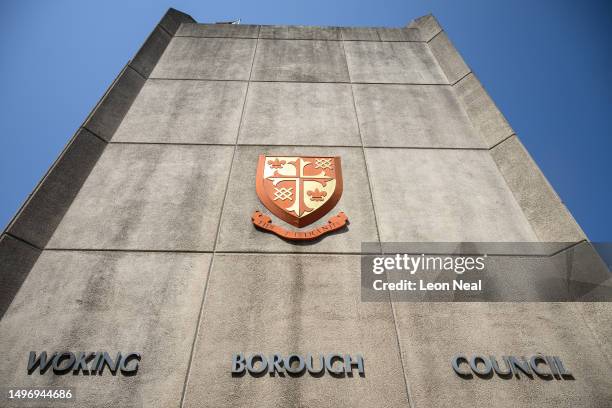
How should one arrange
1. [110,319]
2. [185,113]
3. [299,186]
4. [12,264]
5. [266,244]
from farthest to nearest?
[185,113] < [299,186] < [266,244] < [12,264] < [110,319]

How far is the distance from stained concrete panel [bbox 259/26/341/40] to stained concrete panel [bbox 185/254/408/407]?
19.3 feet

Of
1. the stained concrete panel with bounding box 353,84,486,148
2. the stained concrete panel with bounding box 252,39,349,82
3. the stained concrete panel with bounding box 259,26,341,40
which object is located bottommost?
the stained concrete panel with bounding box 353,84,486,148

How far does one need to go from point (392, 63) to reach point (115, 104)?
5014 millimetres

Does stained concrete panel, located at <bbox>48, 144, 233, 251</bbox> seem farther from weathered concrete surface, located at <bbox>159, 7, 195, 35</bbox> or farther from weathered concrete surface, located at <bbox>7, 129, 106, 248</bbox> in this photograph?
weathered concrete surface, located at <bbox>159, 7, 195, 35</bbox>

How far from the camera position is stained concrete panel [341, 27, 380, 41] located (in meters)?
8.60

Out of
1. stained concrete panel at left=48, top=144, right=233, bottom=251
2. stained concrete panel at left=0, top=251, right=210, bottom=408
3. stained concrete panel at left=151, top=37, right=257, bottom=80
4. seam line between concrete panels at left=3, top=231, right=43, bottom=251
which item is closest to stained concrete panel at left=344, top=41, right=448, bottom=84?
stained concrete panel at left=151, top=37, right=257, bottom=80

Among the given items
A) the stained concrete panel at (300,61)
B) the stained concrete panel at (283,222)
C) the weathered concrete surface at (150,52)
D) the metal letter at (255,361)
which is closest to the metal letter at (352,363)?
the metal letter at (255,361)

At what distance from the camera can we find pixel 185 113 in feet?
20.6

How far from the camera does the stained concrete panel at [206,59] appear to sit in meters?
7.21

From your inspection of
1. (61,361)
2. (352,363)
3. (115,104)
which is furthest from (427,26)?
(61,361)

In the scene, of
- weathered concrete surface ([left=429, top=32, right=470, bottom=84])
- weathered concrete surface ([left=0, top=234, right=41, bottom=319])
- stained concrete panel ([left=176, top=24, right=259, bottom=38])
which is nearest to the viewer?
weathered concrete surface ([left=0, top=234, right=41, bottom=319])

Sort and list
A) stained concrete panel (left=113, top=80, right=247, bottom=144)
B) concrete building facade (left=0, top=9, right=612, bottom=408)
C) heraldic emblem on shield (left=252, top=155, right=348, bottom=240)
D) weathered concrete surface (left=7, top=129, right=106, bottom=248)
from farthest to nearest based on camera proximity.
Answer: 1. stained concrete panel (left=113, top=80, right=247, bottom=144)
2. heraldic emblem on shield (left=252, top=155, right=348, bottom=240)
3. weathered concrete surface (left=7, top=129, right=106, bottom=248)
4. concrete building facade (left=0, top=9, right=612, bottom=408)

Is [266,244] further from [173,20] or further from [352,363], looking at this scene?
[173,20]

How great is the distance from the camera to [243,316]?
3855 millimetres
